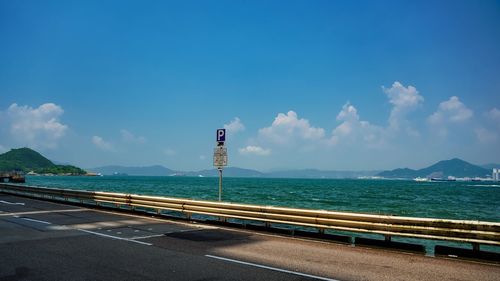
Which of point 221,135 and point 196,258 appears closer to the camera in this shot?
point 196,258

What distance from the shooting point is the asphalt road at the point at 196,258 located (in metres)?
6.97

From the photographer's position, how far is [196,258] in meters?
8.30

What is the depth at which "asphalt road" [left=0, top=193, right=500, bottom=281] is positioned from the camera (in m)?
6.97

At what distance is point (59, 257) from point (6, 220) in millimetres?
8300

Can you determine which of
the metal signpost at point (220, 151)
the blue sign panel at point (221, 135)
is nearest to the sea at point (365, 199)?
the metal signpost at point (220, 151)

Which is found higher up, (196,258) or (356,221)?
(356,221)

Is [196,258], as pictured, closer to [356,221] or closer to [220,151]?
[356,221]

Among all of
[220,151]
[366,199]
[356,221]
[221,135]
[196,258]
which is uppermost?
[221,135]

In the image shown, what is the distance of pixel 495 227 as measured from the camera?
337 inches

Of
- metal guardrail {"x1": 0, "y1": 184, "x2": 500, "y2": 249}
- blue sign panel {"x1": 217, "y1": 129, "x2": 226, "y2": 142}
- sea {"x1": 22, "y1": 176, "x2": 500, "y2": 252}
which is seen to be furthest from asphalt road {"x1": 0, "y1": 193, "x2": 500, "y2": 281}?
sea {"x1": 22, "y1": 176, "x2": 500, "y2": 252}

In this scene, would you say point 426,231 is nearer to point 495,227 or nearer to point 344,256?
point 495,227

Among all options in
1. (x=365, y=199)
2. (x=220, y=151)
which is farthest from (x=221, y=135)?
(x=365, y=199)

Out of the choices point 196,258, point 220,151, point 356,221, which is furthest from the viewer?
point 220,151

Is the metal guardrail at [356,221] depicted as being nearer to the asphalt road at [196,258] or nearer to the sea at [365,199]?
the asphalt road at [196,258]
